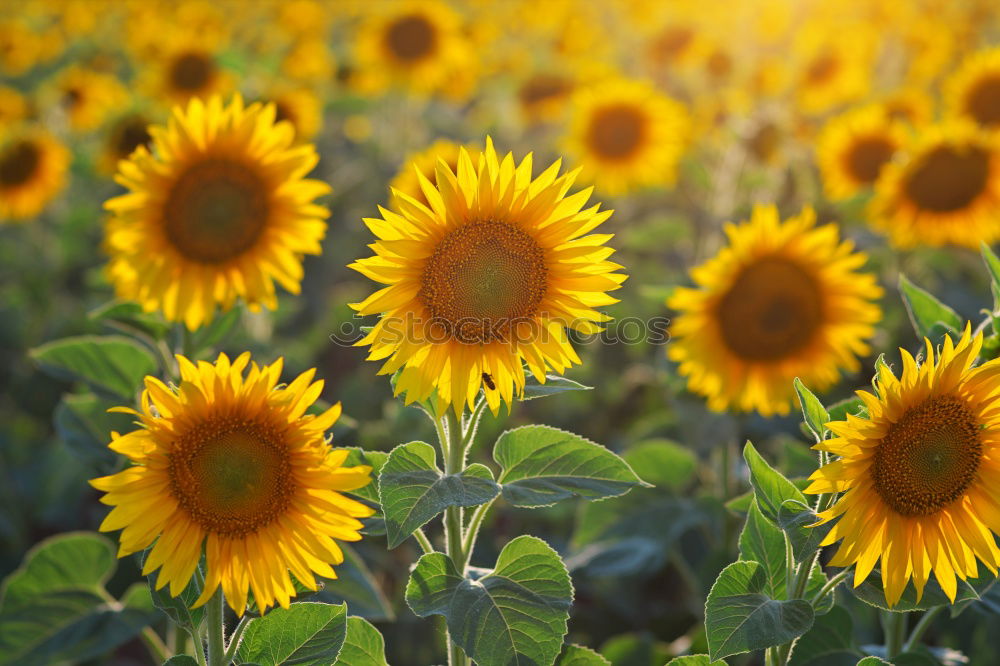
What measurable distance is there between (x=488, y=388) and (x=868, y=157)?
13.2ft

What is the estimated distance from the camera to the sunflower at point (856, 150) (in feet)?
17.2

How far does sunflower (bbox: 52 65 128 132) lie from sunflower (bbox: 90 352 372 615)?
591 centimetres

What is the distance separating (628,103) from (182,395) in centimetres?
462

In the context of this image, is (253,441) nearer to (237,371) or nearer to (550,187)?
(237,371)

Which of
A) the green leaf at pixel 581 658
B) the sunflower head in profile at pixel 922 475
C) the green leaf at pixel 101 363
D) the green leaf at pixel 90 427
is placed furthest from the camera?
the green leaf at pixel 101 363

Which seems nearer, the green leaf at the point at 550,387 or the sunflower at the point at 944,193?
the green leaf at the point at 550,387

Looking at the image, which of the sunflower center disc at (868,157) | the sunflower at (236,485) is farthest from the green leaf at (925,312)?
the sunflower center disc at (868,157)

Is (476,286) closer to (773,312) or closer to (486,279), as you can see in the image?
(486,279)

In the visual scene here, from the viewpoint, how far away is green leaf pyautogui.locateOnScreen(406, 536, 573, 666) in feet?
6.03

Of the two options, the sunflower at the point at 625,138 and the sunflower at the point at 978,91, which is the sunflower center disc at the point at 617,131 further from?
the sunflower at the point at 978,91

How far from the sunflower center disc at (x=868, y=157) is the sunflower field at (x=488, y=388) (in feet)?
0.05

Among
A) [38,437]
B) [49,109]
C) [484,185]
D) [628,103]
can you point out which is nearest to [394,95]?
[628,103]

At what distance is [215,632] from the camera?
1.90m

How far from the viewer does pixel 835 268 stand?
3273 mm
